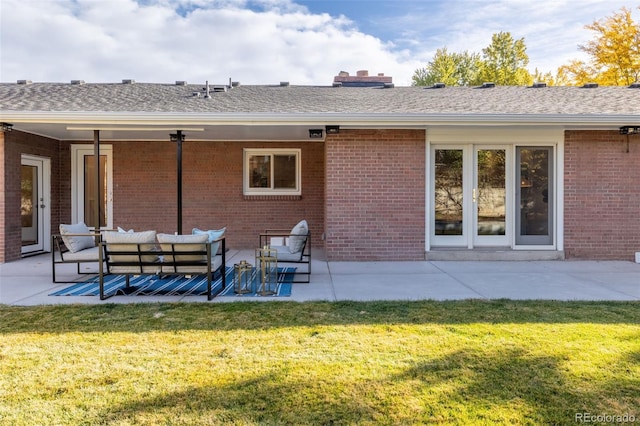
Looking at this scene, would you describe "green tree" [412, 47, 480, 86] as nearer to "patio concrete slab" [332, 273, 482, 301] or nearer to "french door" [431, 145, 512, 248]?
"french door" [431, 145, 512, 248]

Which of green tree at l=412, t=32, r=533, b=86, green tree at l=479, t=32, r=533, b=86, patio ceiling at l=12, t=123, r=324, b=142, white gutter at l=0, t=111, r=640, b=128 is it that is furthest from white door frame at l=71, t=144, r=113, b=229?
green tree at l=479, t=32, r=533, b=86

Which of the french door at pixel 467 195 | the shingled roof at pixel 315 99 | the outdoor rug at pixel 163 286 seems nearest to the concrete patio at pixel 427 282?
the outdoor rug at pixel 163 286

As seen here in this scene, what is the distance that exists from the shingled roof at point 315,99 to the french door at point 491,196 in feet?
3.28

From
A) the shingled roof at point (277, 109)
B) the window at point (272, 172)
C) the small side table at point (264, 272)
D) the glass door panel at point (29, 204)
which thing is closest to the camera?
the small side table at point (264, 272)

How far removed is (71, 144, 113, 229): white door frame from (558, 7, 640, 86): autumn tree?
2269 cm

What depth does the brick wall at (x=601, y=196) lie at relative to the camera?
8500mm

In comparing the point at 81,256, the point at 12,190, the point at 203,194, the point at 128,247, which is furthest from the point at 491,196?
the point at 12,190

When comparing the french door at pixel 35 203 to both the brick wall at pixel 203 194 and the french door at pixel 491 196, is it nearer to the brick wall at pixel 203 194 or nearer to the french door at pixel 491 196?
the brick wall at pixel 203 194

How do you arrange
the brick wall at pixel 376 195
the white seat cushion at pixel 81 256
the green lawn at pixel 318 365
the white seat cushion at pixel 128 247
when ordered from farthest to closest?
the brick wall at pixel 376 195 < the white seat cushion at pixel 81 256 < the white seat cushion at pixel 128 247 < the green lawn at pixel 318 365

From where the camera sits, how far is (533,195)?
8664 millimetres

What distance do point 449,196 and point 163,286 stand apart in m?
6.07

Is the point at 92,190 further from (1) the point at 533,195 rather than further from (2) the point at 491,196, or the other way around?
(1) the point at 533,195

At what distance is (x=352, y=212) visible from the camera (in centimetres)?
844

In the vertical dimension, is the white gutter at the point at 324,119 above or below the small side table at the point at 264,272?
above
